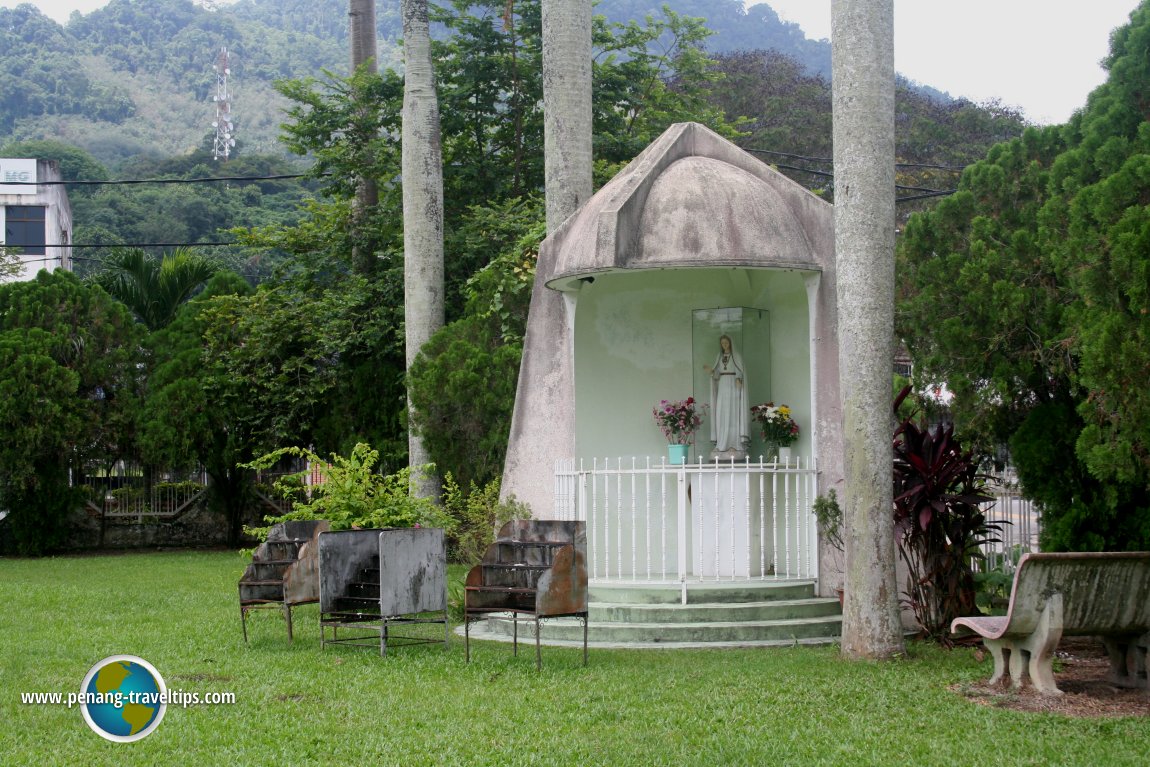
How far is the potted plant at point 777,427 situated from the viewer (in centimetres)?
1291

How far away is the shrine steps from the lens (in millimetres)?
10953

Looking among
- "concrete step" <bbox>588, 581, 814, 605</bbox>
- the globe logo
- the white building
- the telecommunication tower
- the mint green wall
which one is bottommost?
the globe logo

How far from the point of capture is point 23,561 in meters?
22.2

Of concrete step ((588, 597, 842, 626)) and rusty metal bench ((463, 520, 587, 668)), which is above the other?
rusty metal bench ((463, 520, 587, 668))

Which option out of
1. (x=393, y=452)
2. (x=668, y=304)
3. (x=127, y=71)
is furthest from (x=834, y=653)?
(x=127, y=71)

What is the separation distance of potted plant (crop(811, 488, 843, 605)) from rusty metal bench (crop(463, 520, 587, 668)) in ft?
8.67

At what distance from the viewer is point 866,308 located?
1009 cm

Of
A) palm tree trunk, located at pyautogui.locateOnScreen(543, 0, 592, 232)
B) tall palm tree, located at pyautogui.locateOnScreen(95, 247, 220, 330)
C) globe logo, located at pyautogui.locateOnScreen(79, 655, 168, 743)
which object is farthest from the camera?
tall palm tree, located at pyautogui.locateOnScreen(95, 247, 220, 330)

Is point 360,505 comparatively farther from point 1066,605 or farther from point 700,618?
point 1066,605

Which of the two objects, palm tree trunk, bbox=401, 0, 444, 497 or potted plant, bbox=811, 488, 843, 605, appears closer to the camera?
potted plant, bbox=811, 488, 843, 605

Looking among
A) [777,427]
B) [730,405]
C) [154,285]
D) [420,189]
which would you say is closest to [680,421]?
[730,405]

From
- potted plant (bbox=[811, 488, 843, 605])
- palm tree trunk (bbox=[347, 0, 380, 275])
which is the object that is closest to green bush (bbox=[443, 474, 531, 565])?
potted plant (bbox=[811, 488, 843, 605])

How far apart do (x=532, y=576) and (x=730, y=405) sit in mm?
3776

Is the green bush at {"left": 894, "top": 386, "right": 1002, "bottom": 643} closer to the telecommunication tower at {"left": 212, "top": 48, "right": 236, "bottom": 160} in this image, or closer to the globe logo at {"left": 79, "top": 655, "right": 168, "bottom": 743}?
the globe logo at {"left": 79, "top": 655, "right": 168, "bottom": 743}
